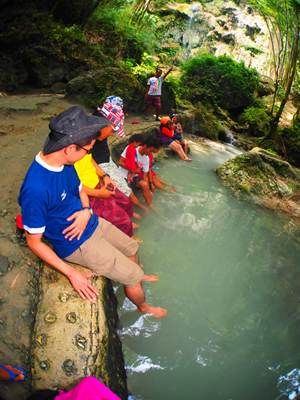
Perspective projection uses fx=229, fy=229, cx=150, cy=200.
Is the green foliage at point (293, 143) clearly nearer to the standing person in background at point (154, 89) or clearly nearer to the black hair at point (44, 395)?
the standing person in background at point (154, 89)

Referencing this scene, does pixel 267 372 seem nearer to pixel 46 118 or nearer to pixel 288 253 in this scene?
pixel 288 253

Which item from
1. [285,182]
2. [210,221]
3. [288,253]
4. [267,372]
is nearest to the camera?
[267,372]

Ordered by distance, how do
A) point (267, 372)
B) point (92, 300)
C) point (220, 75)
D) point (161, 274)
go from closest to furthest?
point (92, 300) → point (267, 372) → point (161, 274) → point (220, 75)

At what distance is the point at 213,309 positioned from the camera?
2857 millimetres

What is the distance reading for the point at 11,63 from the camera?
24.6 ft

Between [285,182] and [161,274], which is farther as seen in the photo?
[285,182]

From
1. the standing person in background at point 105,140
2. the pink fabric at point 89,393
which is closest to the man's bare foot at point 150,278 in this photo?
the standing person in background at point 105,140

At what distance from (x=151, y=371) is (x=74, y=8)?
479 inches

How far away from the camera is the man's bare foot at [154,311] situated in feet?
8.33

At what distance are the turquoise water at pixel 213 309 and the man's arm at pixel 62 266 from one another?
0.82 meters

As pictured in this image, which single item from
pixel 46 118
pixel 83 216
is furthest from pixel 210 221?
pixel 46 118

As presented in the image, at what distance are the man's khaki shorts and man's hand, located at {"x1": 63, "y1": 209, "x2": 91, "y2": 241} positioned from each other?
0.51 ft

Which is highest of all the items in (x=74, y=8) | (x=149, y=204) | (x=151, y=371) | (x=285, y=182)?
(x=74, y=8)

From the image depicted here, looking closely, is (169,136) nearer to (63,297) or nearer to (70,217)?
(70,217)
